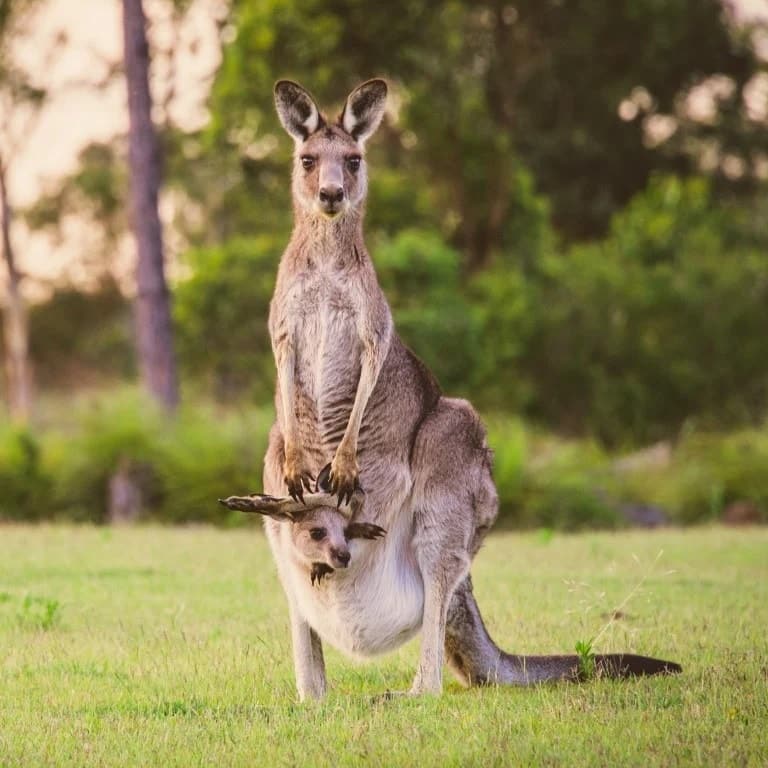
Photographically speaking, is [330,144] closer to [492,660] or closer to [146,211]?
[492,660]

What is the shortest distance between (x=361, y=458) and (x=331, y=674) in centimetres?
121

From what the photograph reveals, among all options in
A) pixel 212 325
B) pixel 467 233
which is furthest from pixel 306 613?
pixel 467 233

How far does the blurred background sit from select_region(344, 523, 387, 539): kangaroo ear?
9.01m

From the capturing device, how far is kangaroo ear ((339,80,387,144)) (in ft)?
20.5

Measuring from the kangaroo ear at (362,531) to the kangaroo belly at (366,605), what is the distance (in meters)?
0.10

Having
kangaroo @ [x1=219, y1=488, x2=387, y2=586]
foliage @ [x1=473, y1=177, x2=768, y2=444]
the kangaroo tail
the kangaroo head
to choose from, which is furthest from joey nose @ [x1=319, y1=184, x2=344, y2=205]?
foliage @ [x1=473, y1=177, x2=768, y2=444]

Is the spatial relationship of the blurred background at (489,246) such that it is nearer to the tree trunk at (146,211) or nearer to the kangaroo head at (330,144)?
the tree trunk at (146,211)

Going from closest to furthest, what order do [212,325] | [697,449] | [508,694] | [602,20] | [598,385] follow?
[508,694]
[697,449]
[212,325]
[598,385]
[602,20]

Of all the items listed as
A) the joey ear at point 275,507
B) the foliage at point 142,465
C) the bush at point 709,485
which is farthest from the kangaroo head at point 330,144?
the bush at point 709,485

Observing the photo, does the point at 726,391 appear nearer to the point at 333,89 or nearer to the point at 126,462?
the point at 333,89

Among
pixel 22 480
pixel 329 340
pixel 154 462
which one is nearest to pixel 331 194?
pixel 329 340

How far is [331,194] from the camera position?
19.8ft

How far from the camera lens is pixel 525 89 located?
31516 mm

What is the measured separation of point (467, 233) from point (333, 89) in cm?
429
